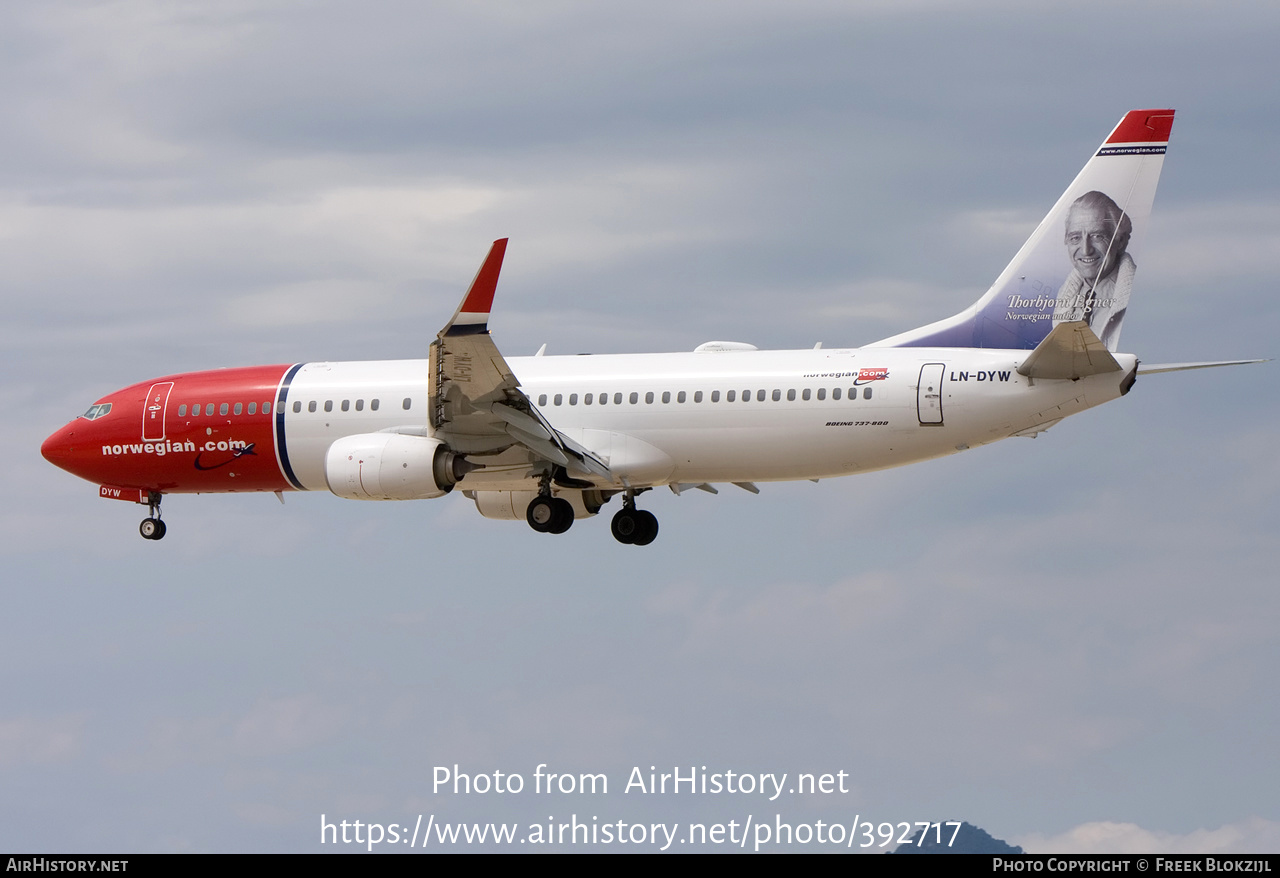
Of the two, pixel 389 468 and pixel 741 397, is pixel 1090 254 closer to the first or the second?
pixel 741 397

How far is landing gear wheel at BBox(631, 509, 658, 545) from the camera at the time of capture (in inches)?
1511

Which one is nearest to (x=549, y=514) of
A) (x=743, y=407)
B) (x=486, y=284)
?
(x=743, y=407)

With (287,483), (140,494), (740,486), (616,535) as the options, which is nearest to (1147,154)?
(740,486)

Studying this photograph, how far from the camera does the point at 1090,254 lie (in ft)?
112

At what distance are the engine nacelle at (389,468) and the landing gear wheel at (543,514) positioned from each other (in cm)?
259

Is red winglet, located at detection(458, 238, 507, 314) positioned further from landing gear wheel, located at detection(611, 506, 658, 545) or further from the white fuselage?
landing gear wheel, located at detection(611, 506, 658, 545)

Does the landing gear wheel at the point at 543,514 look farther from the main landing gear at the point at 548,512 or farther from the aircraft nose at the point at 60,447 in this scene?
the aircraft nose at the point at 60,447

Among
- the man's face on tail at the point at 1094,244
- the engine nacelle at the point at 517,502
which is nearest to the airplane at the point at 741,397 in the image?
the man's face on tail at the point at 1094,244

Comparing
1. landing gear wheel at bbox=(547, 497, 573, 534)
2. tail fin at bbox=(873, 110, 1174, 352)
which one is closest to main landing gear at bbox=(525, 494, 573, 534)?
landing gear wheel at bbox=(547, 497, 573, 534)

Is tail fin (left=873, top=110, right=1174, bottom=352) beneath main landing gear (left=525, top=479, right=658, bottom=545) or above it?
above

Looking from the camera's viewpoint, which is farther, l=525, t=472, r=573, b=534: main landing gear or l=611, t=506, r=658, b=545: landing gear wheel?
l=611, t=506, r=658, b=545: landing gear wheel

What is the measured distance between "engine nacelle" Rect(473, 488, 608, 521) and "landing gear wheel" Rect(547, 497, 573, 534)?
231 centimetres

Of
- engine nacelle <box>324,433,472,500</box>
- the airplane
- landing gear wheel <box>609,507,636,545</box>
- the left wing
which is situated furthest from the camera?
landing gear wheel <box>609,507,636,545</box>
